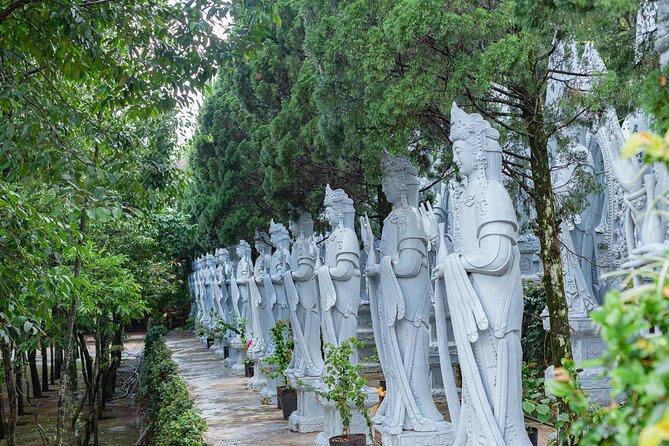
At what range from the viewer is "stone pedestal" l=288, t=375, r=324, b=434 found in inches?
389

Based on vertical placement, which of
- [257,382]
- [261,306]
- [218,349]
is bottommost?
[257,382]

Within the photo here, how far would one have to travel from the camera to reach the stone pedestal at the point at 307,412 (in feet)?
32.4

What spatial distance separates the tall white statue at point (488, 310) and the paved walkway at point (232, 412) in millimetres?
4472

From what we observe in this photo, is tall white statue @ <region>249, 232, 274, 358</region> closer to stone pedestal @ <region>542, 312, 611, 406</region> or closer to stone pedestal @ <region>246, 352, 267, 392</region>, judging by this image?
stone pedestal @ <region>246, 352, 267, 392</region>

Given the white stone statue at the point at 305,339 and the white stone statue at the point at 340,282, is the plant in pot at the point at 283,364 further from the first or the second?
the white stone statue at the point at 340,282

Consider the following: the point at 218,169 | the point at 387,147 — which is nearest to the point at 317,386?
the point at 387,147

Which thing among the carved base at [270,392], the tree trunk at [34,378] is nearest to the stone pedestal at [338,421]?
the carved base at [270,392]

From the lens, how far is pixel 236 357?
1864 cm

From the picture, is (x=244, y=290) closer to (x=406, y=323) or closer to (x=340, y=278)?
(x=340, y=278)

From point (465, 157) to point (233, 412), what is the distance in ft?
25.8

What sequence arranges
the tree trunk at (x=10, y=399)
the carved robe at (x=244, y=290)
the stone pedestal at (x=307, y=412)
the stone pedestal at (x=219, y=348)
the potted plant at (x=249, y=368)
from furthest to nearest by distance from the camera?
the stone pedestal at (x=219, y=348)
the carved robe at (x=244, y=290)
the potted plant at (x=249, y=368)
the stone pedestal at (x=307, y=412)
the tree trunk at (x=10, y=399)

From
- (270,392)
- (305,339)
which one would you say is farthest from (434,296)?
(270,392)

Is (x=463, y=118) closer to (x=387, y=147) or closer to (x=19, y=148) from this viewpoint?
(x=387, y=147)

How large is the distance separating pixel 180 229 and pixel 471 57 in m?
23.2
